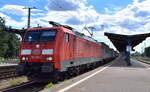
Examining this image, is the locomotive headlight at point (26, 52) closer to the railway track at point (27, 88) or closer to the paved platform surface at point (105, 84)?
the railway track at point (27, 88)

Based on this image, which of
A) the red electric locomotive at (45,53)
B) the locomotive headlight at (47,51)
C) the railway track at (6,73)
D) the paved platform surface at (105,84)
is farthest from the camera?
the railway track at (6,73)

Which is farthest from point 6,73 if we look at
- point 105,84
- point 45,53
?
point 105,84

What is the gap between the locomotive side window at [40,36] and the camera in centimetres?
1311

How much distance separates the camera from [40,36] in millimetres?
13414

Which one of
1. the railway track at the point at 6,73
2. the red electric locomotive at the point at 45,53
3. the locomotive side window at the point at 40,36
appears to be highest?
the locomotive side window at the point at 40,36

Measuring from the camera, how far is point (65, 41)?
44.3 ft

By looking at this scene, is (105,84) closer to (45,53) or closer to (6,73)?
(45,53)

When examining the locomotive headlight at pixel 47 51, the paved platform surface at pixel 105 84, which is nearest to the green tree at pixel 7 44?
the locomotive headlight at pixel 47 51

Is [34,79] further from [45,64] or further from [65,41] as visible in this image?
[65,41]

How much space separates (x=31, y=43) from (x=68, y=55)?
234 centimetres

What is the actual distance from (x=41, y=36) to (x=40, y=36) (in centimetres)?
6

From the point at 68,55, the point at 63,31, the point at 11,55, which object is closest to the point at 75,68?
the point at 68,55

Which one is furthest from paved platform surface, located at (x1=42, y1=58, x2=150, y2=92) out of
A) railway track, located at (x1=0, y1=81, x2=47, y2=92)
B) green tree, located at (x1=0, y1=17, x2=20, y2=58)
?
green tree, located at (x1=0, y1=17, x2=20, y2=58)

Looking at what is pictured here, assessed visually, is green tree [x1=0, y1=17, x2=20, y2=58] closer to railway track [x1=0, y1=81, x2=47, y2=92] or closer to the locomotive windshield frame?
the locomotive windshield frame
